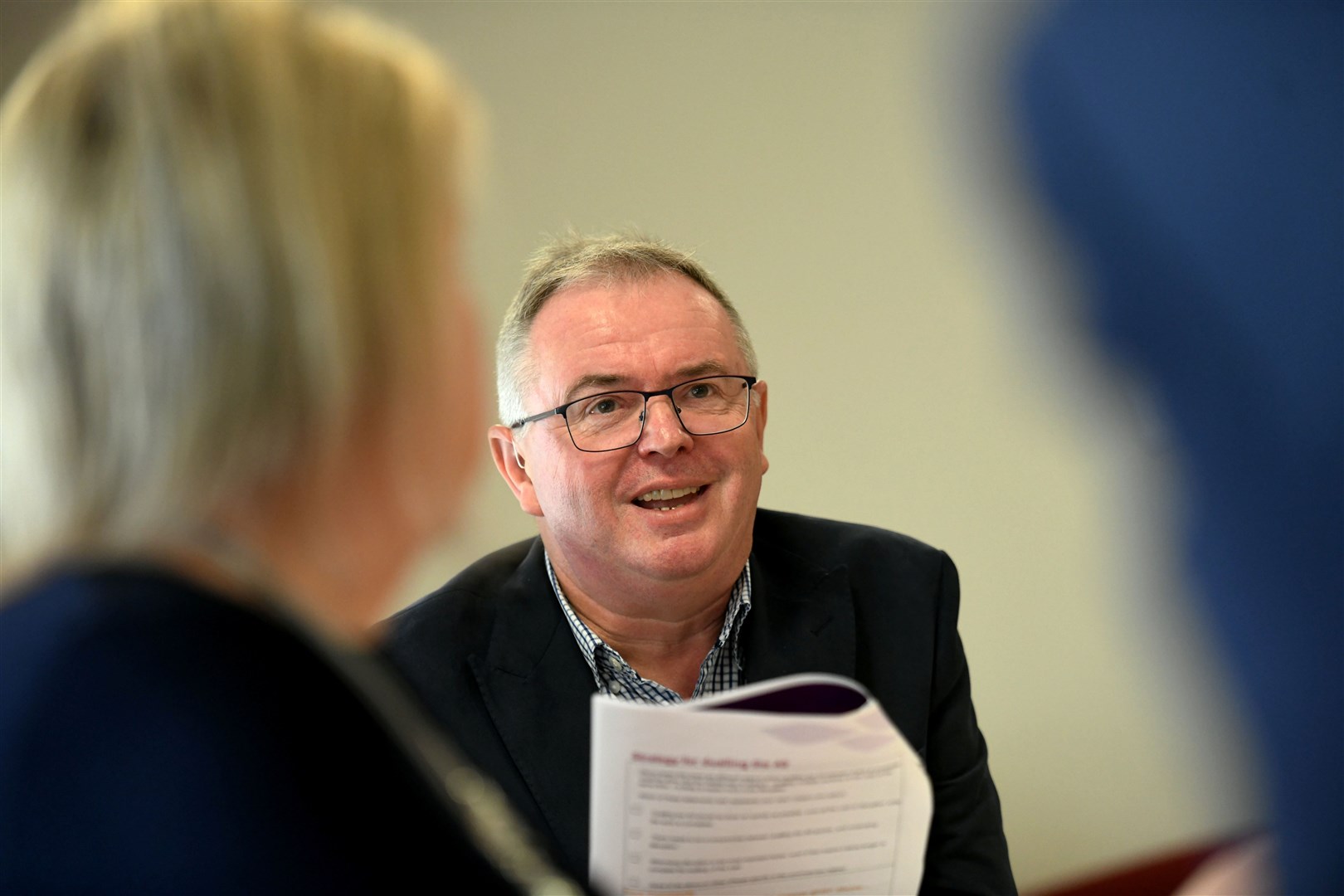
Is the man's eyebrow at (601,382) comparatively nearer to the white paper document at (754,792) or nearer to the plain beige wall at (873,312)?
the white paper document at (754,792)

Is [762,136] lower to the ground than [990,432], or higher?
higher

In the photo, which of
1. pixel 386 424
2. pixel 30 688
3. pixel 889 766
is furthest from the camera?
pixel 889 766

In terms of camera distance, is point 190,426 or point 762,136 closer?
point 190,426

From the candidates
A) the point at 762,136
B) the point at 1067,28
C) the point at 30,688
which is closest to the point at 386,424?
the point at 30,688

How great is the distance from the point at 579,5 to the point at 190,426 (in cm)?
247

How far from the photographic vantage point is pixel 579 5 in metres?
2.97

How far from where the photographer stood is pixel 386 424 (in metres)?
0.80

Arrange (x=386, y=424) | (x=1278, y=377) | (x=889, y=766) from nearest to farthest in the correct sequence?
(x=1278, y=377) → (x=386, y=424) → (x=889, y=766)

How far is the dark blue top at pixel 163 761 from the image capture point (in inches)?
25.6

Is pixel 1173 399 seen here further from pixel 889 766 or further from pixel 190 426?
pixel 889 766

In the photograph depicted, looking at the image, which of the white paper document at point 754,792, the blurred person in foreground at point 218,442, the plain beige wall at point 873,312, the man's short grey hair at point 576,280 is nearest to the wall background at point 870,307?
the plain beige wall at point 873,312

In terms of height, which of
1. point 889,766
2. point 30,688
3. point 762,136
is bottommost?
point 889,766

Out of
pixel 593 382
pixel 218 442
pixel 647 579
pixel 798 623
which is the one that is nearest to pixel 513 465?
pixel 593 382

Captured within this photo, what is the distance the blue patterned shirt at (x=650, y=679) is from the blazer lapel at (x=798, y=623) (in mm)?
17
